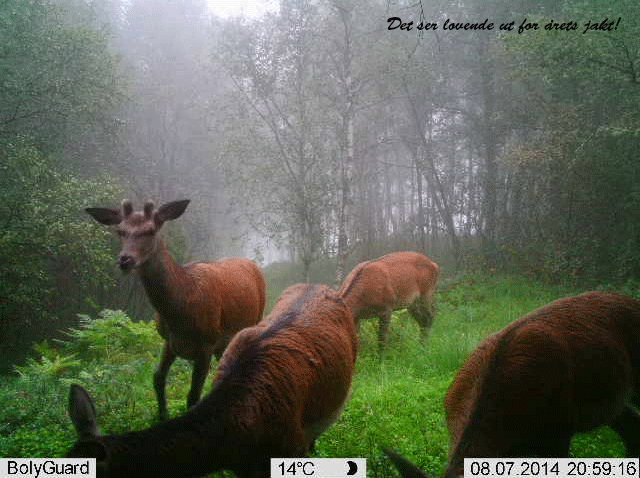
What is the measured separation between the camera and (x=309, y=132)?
17.0 meters

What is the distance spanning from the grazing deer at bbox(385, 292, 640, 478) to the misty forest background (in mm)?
5316

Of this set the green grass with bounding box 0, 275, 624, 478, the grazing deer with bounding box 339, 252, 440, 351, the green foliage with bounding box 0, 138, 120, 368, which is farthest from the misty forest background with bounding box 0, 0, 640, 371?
the grazing deer with bounding box 339, 252, 440, 351

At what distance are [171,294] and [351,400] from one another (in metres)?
2.33

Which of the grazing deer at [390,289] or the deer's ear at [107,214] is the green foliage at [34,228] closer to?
the deer's ear at [107,214]

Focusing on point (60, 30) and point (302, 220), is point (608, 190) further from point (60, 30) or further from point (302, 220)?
point (60, 30)

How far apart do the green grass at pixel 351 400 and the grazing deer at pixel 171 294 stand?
761 mm

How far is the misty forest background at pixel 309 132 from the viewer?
1030 centimetres

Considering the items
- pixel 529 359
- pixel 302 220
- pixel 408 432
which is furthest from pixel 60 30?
pixel 529 359

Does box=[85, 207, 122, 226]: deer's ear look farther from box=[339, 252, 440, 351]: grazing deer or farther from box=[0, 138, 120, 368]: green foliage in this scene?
box=[0, 138, 120, 368]: green foliage
